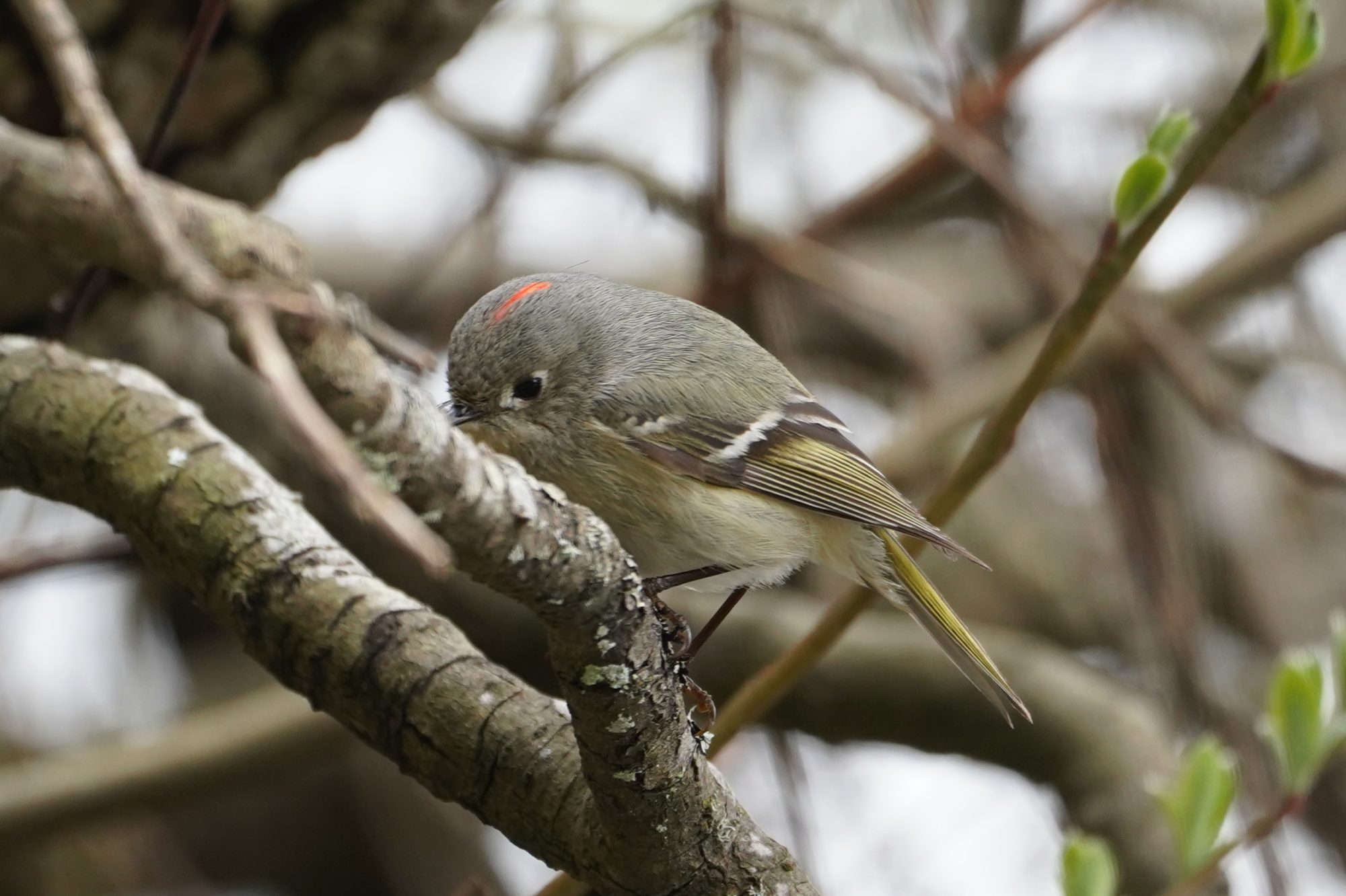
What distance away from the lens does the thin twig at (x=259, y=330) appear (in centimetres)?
73

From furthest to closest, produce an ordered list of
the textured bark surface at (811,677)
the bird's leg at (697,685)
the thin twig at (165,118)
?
the thin twig at (165,118) → the bird's leg at (697,685) → the textured bark surface at (811,677)

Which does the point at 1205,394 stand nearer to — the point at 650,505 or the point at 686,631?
the point at 650,505

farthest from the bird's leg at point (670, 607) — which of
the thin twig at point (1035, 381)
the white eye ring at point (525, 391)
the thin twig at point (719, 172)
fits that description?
the thin twig at point (719, 172)

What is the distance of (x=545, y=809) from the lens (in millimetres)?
1353

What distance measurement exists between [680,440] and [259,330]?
113cm

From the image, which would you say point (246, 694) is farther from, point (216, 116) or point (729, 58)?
point (729, 58)

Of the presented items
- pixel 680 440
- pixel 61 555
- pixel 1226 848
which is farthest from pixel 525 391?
pixel 1226 848

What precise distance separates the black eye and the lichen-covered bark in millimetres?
442

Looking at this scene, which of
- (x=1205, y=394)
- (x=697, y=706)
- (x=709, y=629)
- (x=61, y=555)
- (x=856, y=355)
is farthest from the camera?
(x=856, y=355)

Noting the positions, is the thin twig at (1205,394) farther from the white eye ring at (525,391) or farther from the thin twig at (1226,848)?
the white eye ring at (525,391)

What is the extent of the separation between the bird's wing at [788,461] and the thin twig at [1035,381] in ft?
0.49

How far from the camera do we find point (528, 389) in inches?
75.7

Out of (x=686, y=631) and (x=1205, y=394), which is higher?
(x=1205, y=394)

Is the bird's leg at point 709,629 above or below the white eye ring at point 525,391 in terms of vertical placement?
below
